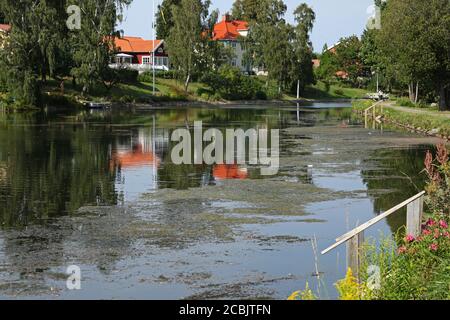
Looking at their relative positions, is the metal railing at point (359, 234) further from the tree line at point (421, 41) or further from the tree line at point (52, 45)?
the tree line at point (52, 45)

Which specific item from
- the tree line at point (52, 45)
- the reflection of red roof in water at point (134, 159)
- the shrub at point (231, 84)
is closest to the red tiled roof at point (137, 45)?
the shrub at point (231, 84)

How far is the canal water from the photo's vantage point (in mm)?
12352

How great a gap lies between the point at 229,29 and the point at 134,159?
128877 millimetres

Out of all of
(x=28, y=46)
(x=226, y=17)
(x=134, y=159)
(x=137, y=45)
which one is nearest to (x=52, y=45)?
(x=28, y=46)

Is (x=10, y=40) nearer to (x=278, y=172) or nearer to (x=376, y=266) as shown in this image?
(x=278, y=172)

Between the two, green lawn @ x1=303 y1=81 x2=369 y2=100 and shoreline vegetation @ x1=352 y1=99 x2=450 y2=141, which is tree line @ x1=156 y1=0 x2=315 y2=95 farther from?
shoreline vegetation @ x1=352 y1=99 x2=450 y2=141

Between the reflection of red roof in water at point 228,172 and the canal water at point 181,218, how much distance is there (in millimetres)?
110

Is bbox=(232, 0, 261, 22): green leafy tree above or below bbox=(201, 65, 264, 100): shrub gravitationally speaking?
above

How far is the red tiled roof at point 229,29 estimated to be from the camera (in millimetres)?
152875

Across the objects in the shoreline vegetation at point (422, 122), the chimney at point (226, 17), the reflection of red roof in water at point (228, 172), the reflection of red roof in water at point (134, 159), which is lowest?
the reflection of red roof in water at point (134, 159)

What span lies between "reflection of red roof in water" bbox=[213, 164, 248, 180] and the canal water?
0.11 meters

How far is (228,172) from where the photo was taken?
26.9 metres

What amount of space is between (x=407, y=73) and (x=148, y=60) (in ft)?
244

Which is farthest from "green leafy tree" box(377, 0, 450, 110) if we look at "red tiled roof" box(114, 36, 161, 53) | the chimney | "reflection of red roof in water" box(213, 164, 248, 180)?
the chimney
